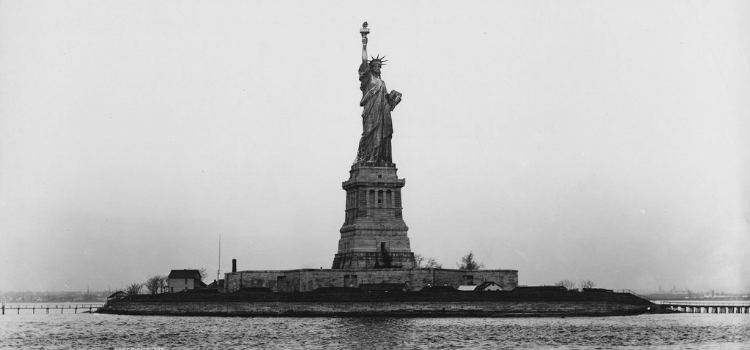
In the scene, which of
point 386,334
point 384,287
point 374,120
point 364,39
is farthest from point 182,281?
point 386,334

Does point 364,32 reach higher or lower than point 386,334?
higher

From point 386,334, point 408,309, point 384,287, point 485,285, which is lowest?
point 386,334

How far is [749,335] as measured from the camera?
7075cm

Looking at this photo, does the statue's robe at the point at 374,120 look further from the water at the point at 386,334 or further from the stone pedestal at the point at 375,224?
the water at the point at 386,334

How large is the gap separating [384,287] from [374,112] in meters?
16.9

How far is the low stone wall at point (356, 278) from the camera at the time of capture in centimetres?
9188

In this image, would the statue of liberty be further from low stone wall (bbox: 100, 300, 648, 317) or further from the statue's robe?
low stone wall (bbox: 100, 300, 648, 317)

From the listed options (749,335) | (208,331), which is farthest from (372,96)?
(749,335)

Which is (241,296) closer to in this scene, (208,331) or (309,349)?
(208,331)

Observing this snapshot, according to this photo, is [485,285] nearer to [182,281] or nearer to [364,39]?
[364,39]

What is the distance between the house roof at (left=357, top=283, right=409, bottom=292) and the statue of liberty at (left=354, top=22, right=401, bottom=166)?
39.1ft

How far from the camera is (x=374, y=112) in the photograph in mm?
96812

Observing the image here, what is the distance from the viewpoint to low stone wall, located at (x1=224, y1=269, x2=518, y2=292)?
301 ft

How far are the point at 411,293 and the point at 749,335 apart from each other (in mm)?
27763
